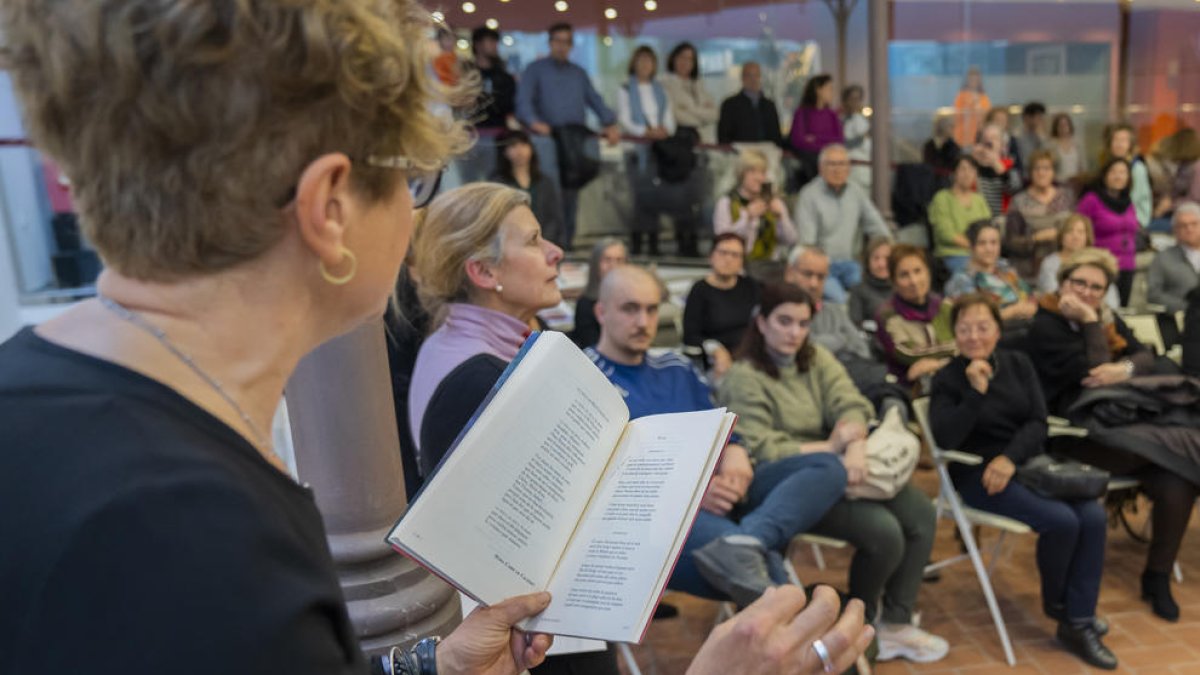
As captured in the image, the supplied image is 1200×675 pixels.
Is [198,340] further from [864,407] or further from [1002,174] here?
[1002,174]

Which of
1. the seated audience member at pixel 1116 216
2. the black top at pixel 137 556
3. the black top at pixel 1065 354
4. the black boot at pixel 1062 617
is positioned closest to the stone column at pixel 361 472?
the black top at pixel 137 556

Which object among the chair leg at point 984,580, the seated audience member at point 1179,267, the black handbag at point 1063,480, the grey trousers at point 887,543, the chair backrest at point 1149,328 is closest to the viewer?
the grey trousers at point 887,543

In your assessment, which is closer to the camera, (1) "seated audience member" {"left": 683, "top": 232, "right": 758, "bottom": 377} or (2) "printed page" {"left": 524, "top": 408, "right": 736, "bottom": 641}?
(2) "printed page" {"left": 524, "top": 408, "right": 736, "bottom": 641}

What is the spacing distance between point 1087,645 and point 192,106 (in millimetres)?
3675

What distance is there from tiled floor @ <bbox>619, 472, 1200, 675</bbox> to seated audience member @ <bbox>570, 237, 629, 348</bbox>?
1450mm

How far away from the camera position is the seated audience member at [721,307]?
5.22m

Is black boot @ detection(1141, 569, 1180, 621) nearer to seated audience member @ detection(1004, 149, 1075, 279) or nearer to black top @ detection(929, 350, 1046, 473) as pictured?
black top @ detection(929, 350, 1046, 473)

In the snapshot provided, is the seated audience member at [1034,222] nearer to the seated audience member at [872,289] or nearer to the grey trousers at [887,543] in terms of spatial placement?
the seated audience member at [872,289]

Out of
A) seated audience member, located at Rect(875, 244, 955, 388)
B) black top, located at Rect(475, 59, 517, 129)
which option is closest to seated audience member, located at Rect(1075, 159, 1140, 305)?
seated audience member, located at Rect(875, 244, 955, 388)

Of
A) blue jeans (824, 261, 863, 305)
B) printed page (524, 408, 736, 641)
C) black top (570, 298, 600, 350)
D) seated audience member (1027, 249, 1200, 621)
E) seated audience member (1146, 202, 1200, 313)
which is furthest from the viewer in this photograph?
blue jeans (824, 261, 863, 305)

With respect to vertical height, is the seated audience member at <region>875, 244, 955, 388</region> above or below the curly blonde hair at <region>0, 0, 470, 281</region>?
below

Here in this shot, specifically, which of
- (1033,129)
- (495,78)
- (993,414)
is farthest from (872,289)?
(1033,129)

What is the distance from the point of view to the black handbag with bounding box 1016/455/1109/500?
3615 millimetres

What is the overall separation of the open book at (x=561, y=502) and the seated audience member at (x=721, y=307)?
3.97 meters
